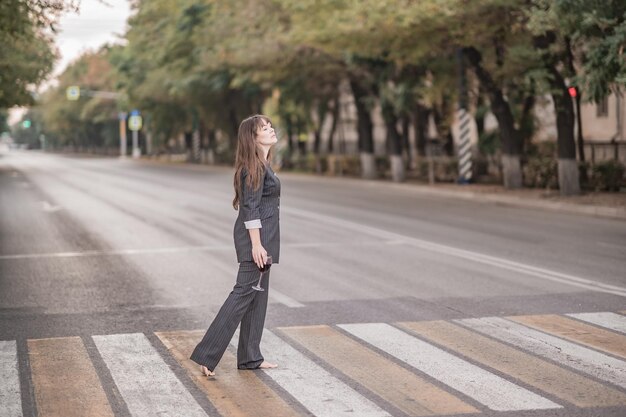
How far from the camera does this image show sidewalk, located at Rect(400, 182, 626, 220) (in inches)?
873

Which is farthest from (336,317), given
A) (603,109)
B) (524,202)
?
(603,109)

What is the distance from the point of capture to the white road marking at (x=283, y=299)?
10241mm

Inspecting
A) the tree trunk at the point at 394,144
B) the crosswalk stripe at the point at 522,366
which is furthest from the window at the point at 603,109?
the crosswalk stripe at the point at 522,366

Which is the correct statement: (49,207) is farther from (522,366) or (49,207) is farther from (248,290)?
(522,366)

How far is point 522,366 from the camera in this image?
7.31 metres

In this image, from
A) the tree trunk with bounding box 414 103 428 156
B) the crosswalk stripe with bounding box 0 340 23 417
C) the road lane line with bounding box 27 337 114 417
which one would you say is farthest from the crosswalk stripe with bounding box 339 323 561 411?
the tree trunk with bounding box 414 103 428 156

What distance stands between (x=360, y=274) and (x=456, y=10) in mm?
14626

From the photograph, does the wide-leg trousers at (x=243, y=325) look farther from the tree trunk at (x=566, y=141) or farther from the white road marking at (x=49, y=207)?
the tree trunk at (x=566, y=141)

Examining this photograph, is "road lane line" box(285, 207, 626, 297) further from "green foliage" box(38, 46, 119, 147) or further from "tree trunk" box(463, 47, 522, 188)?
"green foliage" box(38, 46, 119, 147)

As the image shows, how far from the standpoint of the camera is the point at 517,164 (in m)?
29.7

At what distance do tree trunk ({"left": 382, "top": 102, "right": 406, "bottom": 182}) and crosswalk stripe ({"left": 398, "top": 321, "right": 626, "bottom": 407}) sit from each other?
1103 inches

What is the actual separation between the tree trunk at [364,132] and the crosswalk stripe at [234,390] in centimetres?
3214

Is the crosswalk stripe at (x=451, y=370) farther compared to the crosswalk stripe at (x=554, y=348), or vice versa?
the crosswalk stripe at (x=554, y=348)

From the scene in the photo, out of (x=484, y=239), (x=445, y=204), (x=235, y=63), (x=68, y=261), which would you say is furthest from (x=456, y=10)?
(x=235, y=63)
